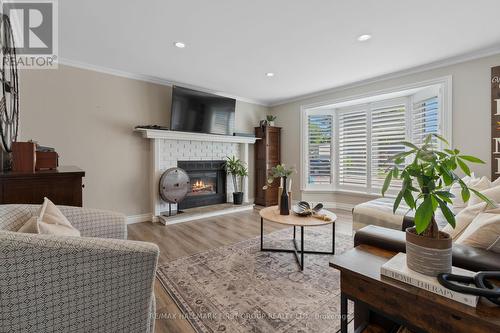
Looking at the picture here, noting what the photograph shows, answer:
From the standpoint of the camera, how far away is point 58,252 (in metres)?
0.81

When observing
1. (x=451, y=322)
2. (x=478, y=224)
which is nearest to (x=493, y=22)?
(x=478, y=224)

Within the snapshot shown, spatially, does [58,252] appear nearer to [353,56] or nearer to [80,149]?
[80,149]

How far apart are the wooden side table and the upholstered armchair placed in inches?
35.6

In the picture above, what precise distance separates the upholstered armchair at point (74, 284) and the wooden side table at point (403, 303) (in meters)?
0.90

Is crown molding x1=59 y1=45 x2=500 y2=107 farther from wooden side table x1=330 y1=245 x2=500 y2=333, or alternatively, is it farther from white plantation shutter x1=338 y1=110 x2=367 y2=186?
wooden side table x1=330 y1=245 x2=500 y2=333

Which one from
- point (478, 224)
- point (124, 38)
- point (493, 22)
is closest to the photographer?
point (478, 224)

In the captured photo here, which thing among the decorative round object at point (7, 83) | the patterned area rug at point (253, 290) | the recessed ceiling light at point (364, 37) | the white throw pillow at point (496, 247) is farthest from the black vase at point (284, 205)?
the decorative round object at point (7, 83)

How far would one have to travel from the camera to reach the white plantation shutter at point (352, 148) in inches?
176

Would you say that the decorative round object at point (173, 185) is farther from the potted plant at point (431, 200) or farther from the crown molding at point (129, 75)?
the potted plant at point (431, 200)

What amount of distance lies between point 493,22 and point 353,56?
1311 mm

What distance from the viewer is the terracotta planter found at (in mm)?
837

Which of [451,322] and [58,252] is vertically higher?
[58,252]

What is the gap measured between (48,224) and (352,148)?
15.6 ft

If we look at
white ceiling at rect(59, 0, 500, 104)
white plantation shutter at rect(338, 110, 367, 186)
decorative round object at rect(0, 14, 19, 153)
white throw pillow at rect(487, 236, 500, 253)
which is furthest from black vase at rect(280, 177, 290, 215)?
white plantation shutter at rect(338, 110, 367, 186)
